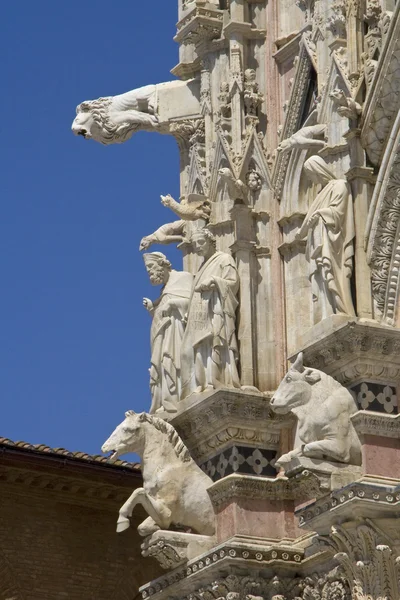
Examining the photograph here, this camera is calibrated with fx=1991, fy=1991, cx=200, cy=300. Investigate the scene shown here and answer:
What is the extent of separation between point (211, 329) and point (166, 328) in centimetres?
91

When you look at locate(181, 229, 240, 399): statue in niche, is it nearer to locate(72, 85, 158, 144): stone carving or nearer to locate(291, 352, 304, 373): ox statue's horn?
locate(291, 352, 304, 373): ox statue's horn

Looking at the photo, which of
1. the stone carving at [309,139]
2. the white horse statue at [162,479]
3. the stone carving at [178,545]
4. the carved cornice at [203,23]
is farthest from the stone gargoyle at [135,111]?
the stone carving at [178,545]

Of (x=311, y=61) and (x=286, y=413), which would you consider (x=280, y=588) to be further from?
(x=311, y=61)

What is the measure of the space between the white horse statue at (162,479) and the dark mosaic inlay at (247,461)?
29cm

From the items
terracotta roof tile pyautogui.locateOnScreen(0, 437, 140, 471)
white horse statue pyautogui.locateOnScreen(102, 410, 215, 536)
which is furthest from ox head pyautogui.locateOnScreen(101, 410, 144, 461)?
terracotta roof tile pyautogui.locateOnScreen(0, 437, 140, 471)

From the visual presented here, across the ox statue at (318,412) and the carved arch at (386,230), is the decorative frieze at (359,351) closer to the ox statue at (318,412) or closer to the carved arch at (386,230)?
the ox statue at (318,412)

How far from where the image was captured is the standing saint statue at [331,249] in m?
16.0

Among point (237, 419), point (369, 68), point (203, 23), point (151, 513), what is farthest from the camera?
point (203, 23)

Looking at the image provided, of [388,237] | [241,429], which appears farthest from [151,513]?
[388,237]

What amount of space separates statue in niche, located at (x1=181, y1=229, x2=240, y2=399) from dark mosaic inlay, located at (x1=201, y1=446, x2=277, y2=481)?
57 centimetres

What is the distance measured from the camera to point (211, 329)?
1711 cm

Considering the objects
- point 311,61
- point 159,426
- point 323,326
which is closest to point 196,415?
point 159,426

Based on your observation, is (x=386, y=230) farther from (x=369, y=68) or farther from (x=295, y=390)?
(x=295, y=390)

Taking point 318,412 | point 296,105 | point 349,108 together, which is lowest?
point 318,412
